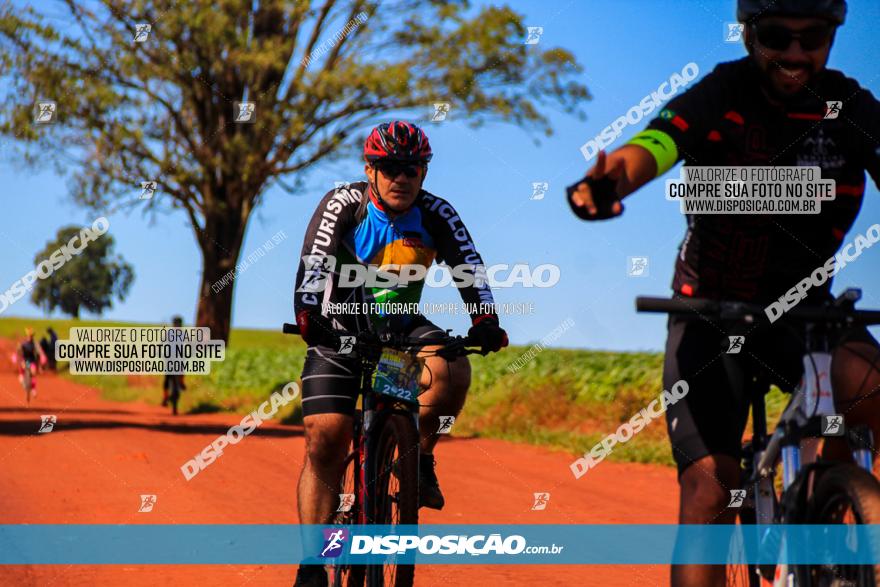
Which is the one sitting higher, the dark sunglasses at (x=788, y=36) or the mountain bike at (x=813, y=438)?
the dark sunglasses at (x=788, y=36)

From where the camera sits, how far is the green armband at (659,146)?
3.55 meters

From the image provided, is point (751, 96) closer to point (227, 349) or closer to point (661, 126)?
point (661, 126)

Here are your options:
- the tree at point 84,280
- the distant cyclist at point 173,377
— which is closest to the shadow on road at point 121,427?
the distant cyclist at point 173,377

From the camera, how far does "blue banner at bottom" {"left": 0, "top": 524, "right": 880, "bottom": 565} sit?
210 inches

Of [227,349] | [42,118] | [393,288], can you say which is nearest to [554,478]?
[393,288]

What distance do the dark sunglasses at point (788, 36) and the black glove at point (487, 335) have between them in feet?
6.42

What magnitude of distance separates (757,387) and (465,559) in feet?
14.5

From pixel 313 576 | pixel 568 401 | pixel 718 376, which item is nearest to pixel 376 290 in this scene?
pixel 313 576

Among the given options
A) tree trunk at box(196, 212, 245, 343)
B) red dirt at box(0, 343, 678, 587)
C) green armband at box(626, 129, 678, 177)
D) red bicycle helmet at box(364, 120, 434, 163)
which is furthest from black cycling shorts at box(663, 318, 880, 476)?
tree trunk at box(196, 212, 245, 343)

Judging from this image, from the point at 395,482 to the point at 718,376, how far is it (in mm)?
1855

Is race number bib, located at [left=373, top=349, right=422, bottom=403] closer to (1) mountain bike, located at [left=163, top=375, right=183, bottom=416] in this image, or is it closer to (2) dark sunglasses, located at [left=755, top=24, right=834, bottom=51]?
(2) dark sunglasses, located at [left=755, top=24, right=834, bottom=51]

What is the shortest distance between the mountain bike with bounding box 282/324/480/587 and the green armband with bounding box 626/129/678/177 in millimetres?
1714

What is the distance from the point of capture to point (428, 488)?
5.57m

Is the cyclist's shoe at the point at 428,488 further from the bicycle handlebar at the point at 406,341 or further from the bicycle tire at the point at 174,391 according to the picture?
the bicycle tire at the point at 174,391
